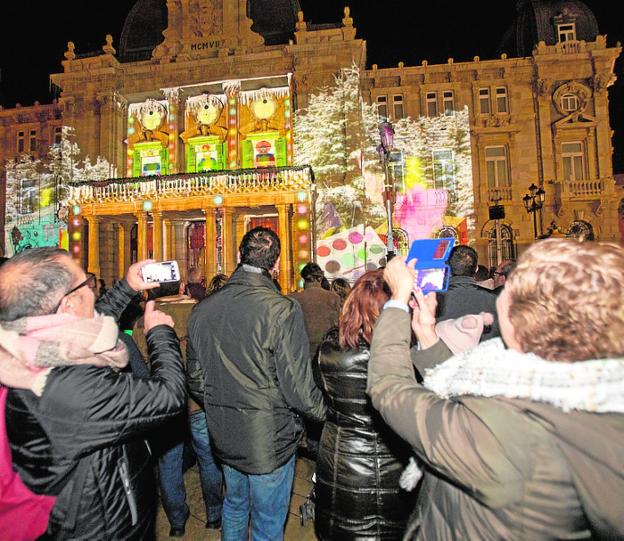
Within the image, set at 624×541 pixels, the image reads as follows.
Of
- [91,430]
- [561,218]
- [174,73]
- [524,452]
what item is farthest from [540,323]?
[174,73]

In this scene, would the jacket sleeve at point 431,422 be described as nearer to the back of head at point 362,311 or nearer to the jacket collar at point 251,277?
the back of head at point 362,311

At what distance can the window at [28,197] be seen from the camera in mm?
23250

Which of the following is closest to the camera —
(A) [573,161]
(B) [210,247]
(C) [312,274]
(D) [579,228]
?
(C) [312,274]

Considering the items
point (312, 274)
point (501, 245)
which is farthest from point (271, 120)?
point (312, 274)

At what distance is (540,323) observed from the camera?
122 centimetres

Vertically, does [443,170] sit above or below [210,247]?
above

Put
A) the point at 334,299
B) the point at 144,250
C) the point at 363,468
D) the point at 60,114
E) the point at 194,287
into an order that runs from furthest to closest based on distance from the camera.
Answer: the point at 60,114 < the point at 144,250 < the point at 194,287 < the point at 334,299 < the point at 363,468

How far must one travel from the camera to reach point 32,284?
1.72 meters

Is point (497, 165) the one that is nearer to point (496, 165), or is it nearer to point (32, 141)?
point (496, 165)

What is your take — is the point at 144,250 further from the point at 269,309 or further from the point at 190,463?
the point at 269,309

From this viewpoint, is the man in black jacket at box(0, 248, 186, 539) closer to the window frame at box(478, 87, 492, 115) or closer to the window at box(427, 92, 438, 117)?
the window at box(427, 92, 438, 117)

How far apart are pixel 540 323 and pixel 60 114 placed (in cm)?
2879

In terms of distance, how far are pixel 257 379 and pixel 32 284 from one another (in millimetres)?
1516

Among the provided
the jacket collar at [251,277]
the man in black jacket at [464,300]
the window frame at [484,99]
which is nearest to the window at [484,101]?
the window frame at [484,99]
